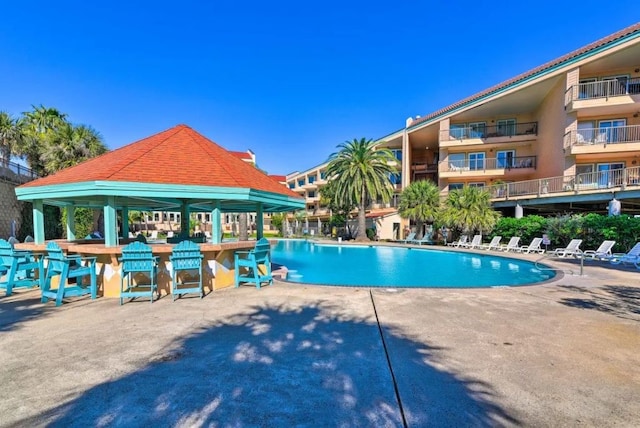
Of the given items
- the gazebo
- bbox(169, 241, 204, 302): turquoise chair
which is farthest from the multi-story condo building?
bbox(169, 241, 204, 302): turquoise chair

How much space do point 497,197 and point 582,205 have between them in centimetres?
616

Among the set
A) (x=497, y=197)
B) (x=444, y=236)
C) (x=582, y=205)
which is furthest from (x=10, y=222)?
(x=582, y=205)

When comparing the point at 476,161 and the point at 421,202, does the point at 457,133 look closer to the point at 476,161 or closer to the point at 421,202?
the point at 476,161

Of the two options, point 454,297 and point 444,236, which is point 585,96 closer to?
point 444,236

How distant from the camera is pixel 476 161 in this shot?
29750 millimetres

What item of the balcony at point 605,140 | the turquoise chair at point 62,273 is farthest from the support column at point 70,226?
the balcony at point 605,140

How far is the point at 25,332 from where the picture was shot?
5.03 m

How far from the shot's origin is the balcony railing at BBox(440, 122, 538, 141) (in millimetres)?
29094

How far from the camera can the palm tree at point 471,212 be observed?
22391 millimetres

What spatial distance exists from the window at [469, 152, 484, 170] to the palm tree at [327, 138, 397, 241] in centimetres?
774

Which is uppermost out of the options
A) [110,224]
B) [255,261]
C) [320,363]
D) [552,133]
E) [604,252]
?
[552,133]

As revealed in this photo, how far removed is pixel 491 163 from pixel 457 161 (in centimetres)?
305

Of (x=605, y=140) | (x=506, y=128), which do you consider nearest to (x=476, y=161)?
(x=506, y=128)

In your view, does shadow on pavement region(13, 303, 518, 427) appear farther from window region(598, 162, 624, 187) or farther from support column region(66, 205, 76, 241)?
window region(598, 162, 624, 187)
